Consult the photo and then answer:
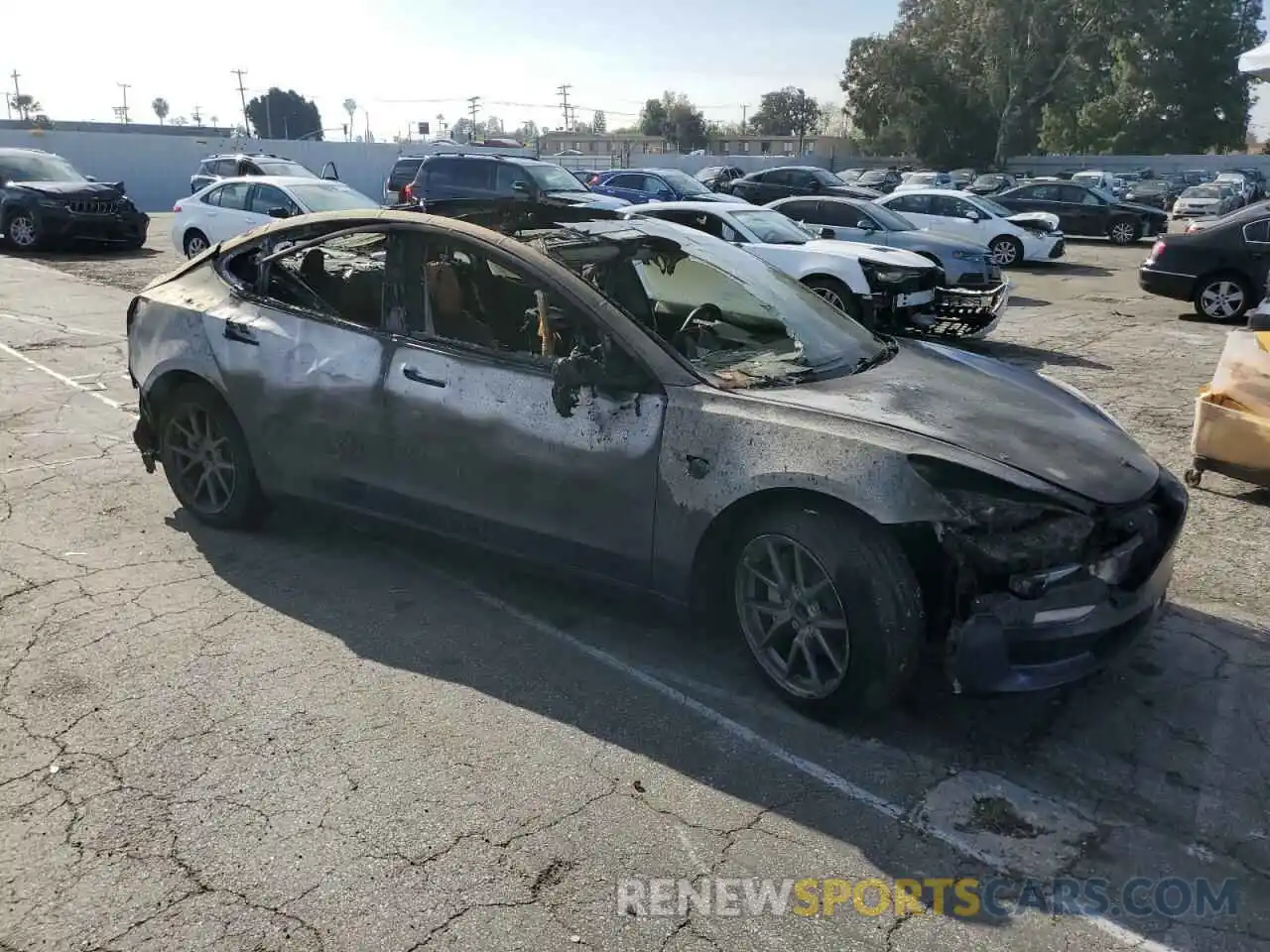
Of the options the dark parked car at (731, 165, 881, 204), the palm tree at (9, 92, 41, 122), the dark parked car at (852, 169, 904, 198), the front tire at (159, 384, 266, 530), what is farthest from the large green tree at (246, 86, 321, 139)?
the front tire at (159, 384, 266, 530)

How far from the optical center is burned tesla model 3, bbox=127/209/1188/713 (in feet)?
10.8

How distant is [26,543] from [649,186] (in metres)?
15.9

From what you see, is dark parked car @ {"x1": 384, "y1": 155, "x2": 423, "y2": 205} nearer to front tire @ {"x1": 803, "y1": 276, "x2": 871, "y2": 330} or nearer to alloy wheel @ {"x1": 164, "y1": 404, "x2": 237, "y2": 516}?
front tire @ {"x1": 803, "y1": 276, "x2": 871, "y2": 330}

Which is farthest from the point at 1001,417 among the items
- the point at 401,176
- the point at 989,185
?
the point at 989,185

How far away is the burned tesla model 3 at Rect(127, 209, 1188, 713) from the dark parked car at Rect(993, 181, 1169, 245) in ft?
77.4

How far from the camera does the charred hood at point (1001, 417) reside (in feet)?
11.3

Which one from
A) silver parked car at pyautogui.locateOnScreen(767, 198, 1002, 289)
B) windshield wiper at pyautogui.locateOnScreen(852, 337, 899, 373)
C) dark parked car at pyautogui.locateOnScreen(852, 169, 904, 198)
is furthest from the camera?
dark parked car at pyautogui.locateOnScreen(852, 169, 904, 198)

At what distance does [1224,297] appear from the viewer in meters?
13.2

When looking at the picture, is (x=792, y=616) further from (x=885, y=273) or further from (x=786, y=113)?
(x=786, y=113)

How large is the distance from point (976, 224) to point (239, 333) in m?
17.8

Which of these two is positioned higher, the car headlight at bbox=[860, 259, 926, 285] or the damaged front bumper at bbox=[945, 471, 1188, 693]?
the car headlight at bbox=[860, 259, 926, 285]

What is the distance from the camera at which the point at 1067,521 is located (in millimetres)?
3307

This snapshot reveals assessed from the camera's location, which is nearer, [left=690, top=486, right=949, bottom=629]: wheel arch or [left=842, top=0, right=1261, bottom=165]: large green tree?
[left=690, top=486, right=949, bottom=629]: wheel arch

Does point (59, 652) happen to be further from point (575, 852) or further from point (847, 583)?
point (847, 583)
